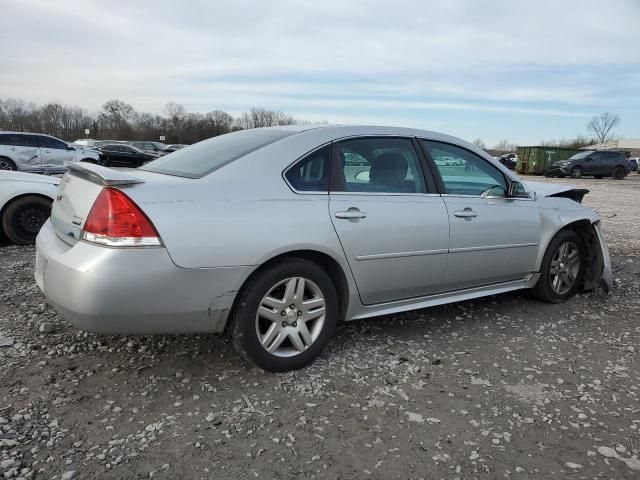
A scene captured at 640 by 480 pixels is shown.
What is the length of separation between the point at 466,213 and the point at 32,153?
579 inches

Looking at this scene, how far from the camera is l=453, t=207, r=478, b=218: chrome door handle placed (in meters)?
3.69

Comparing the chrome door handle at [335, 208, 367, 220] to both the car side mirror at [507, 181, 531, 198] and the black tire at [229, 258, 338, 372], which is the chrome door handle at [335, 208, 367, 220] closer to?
the black tire at [229, 258, 338, 372]

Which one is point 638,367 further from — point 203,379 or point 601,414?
point 203,379

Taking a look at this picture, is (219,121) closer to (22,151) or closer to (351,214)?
(22,151)

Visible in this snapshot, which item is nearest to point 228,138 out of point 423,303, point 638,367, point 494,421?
point 423,303

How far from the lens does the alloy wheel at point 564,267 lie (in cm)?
457

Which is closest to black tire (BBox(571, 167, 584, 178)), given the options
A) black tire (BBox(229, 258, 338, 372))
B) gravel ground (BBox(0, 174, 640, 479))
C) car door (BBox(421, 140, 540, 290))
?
car door (BBox(421, 140, 540, 290))

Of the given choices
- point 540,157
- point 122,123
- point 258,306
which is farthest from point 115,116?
point 258,306

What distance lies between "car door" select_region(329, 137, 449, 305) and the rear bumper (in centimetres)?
78

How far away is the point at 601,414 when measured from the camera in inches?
109

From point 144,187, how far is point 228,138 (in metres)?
1.17

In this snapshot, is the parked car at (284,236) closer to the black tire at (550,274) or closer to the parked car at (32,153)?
the black tire at (550,274)

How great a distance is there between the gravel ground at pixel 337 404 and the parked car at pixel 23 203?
2593mm

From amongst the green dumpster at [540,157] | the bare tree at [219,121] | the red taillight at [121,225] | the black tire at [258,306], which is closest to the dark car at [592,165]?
the green dumpster at [540,157]
